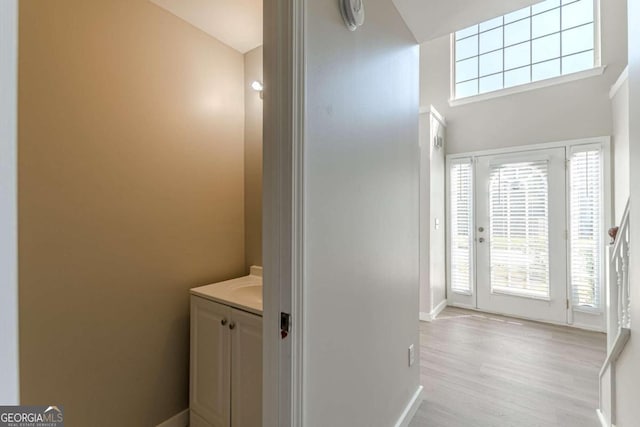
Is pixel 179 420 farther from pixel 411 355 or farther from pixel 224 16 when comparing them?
pixel 224 16

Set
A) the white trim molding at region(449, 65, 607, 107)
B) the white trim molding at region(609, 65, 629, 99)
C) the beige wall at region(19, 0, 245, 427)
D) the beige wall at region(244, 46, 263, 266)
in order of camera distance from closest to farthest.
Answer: the beige wall at region(19, 0, 245, 427)
the beige wall at region(244, 46, 263, 266)
the white trim molding at region(609, 65, 629, 99)
the white trim molding at region(449, 65, 607, 107)

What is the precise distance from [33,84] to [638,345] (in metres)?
2.86

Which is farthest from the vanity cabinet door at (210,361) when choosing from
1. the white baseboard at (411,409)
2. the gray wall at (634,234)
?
the gray wall at (634,234)

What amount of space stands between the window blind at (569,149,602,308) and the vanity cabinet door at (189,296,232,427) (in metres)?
3.76

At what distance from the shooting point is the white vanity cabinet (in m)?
1.41

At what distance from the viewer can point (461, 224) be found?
13.0ft

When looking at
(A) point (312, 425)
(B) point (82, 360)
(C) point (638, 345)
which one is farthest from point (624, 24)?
(B) point (82, 360)

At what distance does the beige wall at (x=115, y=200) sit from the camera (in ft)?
4.19

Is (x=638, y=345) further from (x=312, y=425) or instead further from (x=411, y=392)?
(x=312, y=425)

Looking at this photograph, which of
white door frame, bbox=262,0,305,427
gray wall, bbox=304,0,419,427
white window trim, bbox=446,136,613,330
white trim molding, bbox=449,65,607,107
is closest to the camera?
white door frame, bbox=262,0,305,427

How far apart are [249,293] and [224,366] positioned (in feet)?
1.31

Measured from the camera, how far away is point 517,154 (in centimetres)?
359

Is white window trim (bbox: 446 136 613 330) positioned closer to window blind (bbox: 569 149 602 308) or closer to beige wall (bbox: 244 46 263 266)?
window blind (bbox: 569 149 602 308)
